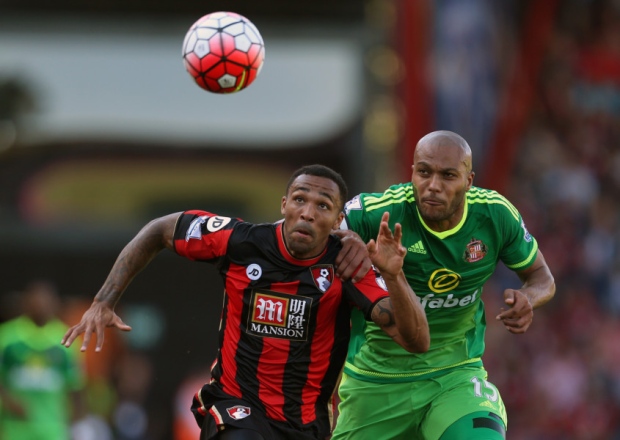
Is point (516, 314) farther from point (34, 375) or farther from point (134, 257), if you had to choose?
point (34, 375)

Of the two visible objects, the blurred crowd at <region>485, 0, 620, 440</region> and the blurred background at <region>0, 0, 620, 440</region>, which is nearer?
the blurred crowd at <region>485, 0, 620, 440</region>

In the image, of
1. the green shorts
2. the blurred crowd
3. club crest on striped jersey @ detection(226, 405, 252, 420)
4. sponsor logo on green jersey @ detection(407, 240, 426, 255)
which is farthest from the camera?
the blurred crowd

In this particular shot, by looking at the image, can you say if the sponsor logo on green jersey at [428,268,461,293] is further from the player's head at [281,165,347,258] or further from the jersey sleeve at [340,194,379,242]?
the player's head at [281,165,347,258]

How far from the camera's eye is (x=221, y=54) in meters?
7.53

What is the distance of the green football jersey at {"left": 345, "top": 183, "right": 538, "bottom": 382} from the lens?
695 cm

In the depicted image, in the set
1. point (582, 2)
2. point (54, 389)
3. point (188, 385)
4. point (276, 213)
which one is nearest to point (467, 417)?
point (54, 389)

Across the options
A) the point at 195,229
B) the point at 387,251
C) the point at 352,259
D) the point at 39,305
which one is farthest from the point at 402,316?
the point at 39,305

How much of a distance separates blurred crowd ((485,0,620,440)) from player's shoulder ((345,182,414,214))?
355 inches

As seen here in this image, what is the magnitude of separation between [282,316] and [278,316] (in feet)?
0.07

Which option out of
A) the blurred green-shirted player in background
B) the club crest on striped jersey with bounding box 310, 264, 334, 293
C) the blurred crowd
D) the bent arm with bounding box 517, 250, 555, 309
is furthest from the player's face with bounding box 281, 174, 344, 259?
the blurred crowd

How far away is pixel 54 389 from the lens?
1182 centimetres

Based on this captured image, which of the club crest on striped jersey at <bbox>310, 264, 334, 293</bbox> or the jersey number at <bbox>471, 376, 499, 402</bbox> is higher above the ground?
the club crest on striped jersey at <bbox>310, 264, 334, 293</bbox>

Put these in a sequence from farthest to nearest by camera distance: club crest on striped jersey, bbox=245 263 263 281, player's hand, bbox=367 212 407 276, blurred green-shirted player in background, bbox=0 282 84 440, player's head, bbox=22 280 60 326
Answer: blurred green-shirted player in background, bbox=0 282 84 440
player's head, bbox=22 280 60 326
club crest on striped jersey, bbox=245 263 263 281
player's hand, bbox=367 212 407 276

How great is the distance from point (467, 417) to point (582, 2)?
1534cm
